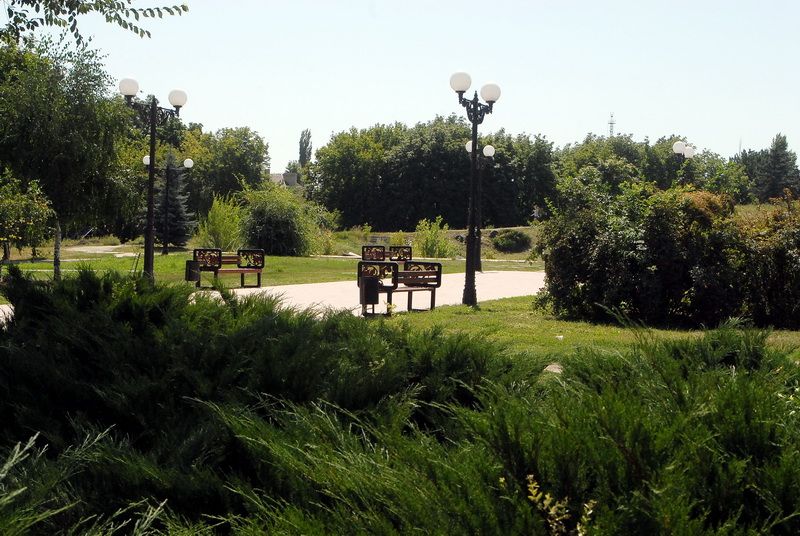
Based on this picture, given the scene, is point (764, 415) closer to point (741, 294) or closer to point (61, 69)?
point (741, 294)

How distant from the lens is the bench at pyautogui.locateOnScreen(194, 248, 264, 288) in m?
19.2

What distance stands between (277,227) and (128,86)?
17.3 m

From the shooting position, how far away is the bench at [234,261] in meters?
19.2

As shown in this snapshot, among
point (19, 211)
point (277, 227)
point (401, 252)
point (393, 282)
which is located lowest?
point (393, 282)

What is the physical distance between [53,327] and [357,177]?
59.4 m

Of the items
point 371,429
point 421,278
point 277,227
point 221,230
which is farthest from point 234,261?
point 371,429

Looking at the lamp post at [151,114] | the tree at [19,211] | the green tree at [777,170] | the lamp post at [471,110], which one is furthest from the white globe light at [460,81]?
the green tree at [777,170]

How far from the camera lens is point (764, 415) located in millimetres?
1947

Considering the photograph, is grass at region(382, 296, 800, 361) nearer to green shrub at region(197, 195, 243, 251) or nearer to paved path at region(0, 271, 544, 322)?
paved path at region(0, 271, 544, 322)

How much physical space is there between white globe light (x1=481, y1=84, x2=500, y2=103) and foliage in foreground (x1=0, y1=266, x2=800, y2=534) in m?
12.0

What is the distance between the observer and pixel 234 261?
21.1 meters

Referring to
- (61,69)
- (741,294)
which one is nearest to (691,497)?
(741,294)

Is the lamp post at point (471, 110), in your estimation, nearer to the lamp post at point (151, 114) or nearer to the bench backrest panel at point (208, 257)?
the lamp post at point (151, 114)

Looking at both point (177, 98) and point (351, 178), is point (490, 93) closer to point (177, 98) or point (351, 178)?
point (177, 98)
